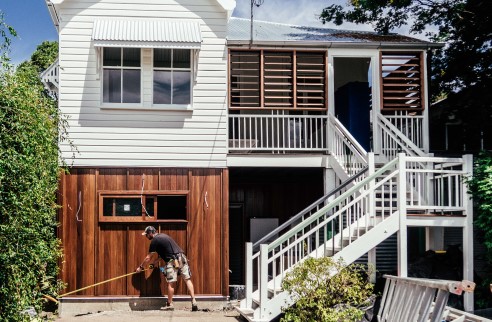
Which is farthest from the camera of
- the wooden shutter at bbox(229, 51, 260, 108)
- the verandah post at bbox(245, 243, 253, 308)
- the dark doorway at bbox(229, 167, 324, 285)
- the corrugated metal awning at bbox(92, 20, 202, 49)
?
the dark doorway at bbox(229, 167, 324, 285)

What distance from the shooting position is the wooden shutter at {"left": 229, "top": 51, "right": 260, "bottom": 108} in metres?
13.9

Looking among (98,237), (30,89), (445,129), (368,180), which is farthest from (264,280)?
(445,129)

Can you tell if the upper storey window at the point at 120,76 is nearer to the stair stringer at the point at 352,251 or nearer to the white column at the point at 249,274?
the white column at the point at 249,274

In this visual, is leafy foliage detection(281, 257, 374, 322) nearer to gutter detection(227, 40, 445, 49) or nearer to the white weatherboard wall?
the white weatherboard wall

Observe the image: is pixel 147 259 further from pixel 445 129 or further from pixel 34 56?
pixel 34 56

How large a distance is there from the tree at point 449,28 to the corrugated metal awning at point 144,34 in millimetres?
7222

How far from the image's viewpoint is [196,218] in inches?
516

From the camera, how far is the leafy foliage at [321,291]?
32.9 ft

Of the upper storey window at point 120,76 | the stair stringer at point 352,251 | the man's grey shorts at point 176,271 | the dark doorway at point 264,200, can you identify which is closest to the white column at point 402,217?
the stair stringer at point 352,251

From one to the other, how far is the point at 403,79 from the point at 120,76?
610cm

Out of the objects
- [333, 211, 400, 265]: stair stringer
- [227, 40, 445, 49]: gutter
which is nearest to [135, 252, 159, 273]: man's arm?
[333, 211, 400, 265]: stair stringer

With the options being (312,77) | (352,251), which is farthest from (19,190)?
(312,77)

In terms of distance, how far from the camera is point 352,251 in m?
11.0

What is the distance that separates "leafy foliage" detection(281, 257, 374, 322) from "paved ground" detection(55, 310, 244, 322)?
1.77m
